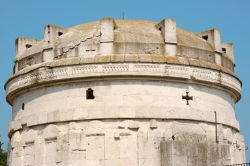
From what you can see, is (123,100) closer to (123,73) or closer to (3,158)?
(123,73)

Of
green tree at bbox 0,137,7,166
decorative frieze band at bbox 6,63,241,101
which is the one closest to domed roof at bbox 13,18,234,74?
decorative frieze band at bbox 6,63,241,101

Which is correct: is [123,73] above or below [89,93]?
above

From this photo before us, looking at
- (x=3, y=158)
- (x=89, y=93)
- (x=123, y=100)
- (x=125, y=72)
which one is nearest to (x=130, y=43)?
(x=125, y=72)

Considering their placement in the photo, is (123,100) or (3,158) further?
(3,158)

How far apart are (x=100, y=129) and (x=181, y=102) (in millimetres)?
3438

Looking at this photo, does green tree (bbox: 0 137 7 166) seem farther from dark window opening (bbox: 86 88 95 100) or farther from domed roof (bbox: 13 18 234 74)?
dark window opening (bbox: 86 88 95 100)

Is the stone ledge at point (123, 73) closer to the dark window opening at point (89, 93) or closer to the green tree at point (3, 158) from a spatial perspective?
the dark window opening at point (89, 93)

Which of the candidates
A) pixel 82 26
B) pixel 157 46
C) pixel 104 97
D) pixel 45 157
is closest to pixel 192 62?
pixel 157 46

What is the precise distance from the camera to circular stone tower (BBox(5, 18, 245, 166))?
780 inches

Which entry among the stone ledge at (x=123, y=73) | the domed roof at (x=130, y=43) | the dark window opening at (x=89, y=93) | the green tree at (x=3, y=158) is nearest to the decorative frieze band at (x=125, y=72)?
the stone ledge at (x=123, y=73)

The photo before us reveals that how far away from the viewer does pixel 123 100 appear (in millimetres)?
20234

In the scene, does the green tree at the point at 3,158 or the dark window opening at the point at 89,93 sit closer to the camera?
the dark window opening at the point at 89,93

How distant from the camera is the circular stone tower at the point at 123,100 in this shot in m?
19.8

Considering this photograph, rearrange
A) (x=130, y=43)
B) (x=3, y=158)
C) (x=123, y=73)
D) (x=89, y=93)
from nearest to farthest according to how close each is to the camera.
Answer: (x=123, y=73), (x=89, y=93), (x=130, y=43), (x=3, y=158)
